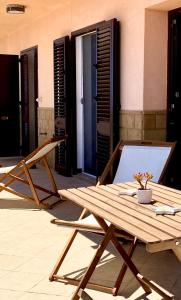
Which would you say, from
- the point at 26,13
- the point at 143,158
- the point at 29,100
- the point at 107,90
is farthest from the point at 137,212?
the point at 29,100

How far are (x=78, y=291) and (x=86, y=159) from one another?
4.60m

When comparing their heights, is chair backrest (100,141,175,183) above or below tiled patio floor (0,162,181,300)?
above

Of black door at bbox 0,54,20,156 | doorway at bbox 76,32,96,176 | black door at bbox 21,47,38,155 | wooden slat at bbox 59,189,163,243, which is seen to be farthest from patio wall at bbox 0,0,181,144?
black door at bbox 0,54,20,156

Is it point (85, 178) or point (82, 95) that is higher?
point (82, 95)

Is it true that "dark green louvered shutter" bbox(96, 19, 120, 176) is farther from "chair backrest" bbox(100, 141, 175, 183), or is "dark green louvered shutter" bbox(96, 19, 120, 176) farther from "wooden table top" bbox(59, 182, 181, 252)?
"wooden table top" bbox(59, 182, 181, 252)

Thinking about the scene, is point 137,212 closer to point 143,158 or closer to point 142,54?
point 143,158

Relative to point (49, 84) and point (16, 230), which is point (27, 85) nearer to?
point (49, 84)

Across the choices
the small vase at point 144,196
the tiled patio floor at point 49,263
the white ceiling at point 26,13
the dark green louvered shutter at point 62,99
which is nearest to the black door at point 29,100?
the white ceiling at point 26,13

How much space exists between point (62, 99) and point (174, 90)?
235 cm

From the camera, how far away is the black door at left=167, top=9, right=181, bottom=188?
507 centimetres

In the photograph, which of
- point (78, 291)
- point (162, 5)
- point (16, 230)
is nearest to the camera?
point (78, 291)

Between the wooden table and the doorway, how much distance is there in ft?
12.9

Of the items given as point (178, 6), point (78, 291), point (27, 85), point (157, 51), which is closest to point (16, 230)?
point (78, 291)

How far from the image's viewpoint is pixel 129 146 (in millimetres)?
4469
